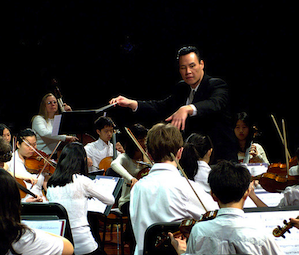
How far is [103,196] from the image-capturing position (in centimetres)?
263

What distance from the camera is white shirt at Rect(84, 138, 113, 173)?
4.63 m

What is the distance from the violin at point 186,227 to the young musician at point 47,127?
3490 millimetres

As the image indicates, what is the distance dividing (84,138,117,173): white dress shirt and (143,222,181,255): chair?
3.04 metres

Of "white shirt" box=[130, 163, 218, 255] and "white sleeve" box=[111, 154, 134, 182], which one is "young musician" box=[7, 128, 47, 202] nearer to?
"white sleeve" box=[111, 154, 134, 182]

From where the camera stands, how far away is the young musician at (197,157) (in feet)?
8.09

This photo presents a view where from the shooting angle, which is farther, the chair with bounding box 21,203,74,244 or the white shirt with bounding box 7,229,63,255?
the chair with bounding box 21,203,74,244

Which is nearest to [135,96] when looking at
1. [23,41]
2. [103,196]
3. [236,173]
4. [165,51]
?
[165,51]

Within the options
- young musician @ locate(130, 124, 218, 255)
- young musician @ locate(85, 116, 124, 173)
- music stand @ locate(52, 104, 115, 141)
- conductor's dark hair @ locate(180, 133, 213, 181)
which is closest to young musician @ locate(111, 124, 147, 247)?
music stand @ locate(52, 104, 115, 141)

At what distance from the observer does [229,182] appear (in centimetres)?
143

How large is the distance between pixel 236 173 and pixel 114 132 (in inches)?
139

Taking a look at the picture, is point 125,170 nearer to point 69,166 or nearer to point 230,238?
point 69,166

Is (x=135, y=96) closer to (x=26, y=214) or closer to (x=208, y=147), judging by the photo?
(x=208, y=147)

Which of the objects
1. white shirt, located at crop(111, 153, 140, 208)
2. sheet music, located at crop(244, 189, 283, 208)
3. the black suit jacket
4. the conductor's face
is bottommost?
white shirt, located at crop(111, 153, 140, 208)

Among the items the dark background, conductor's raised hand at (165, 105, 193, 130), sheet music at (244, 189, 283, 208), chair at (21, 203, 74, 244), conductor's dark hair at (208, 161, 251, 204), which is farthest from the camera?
the dark background
